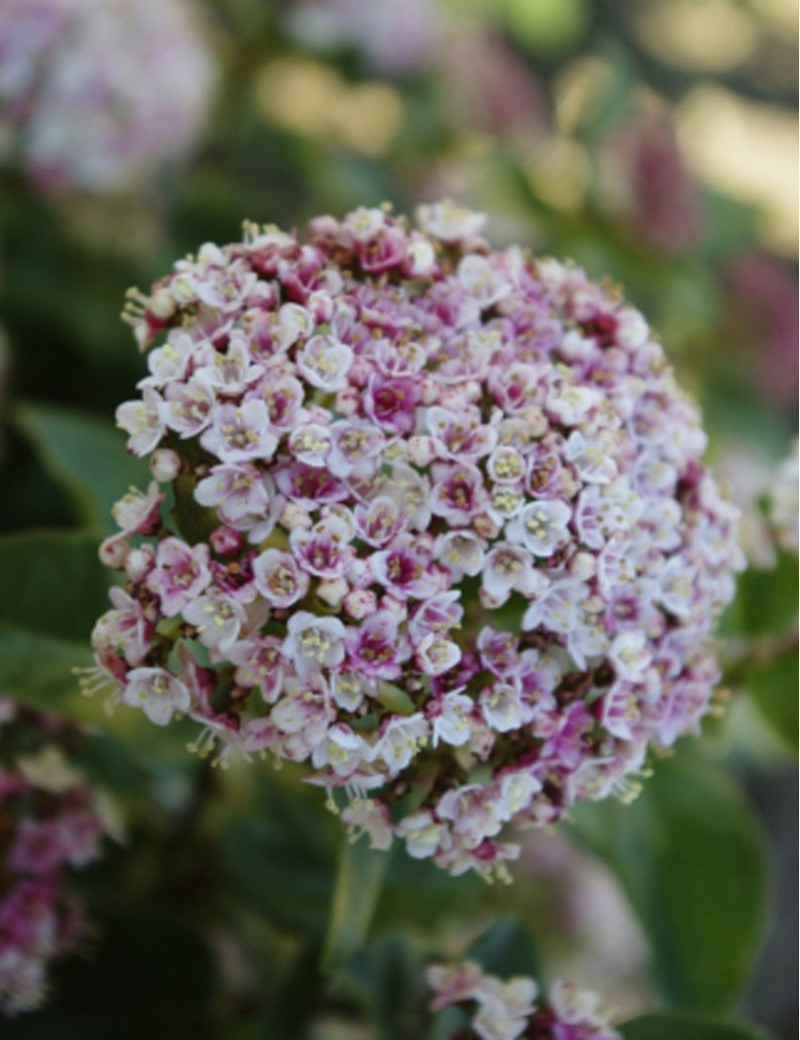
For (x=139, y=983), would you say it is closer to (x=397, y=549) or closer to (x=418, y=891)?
(x=418, y=891)

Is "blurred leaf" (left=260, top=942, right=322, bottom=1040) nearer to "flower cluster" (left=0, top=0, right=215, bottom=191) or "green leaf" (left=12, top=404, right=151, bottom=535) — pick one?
"green leaf" (left=12, top=404, right=151, bottom=535)

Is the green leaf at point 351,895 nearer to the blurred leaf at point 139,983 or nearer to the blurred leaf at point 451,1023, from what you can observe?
the blurred leaf at point 451,1023

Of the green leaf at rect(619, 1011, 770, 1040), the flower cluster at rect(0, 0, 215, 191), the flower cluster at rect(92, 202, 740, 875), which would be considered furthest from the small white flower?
the flower cluster at rect(0, 0, 215, 191)

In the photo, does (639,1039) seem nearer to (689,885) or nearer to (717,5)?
(689,885)

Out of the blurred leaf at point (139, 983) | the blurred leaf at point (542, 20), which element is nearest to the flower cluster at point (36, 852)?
→ the blurred leaf at point (139, 983)

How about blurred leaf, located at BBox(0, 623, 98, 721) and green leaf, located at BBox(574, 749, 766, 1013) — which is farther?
green leaf, located at BBox(574, 749, 766, 1013)

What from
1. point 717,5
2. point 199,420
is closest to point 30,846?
point 199,420
